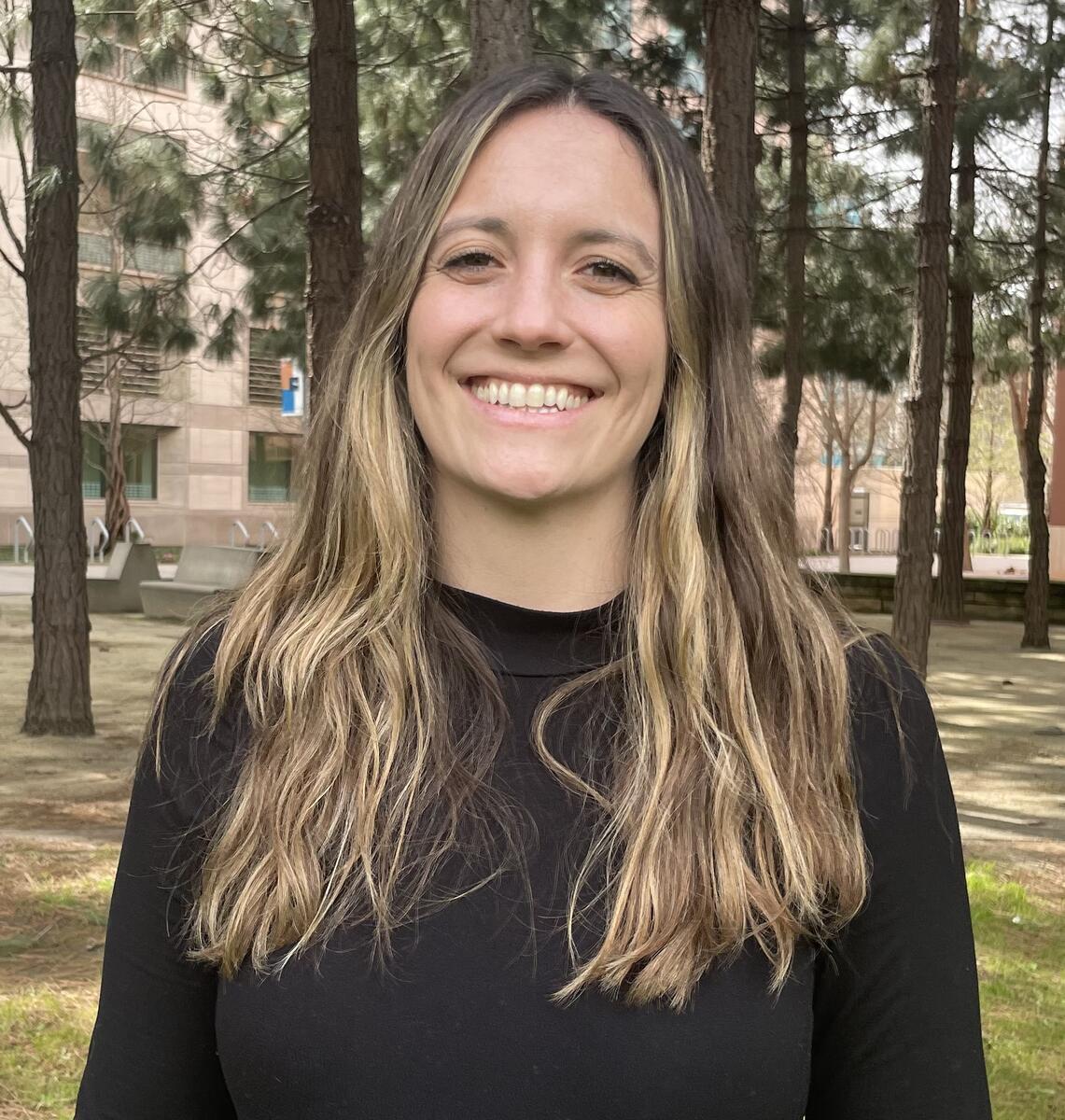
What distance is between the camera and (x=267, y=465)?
119ft

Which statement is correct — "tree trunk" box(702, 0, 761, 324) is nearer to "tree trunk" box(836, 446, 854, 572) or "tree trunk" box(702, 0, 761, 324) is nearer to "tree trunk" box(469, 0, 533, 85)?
"tree trunk" box(469, 0, 533, 85)

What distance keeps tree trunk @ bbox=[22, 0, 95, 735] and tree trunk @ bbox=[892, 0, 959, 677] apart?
5282 millimetres

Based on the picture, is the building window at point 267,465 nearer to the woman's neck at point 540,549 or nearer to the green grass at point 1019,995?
the green grass at point 1019,995

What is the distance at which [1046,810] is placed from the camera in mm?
7008

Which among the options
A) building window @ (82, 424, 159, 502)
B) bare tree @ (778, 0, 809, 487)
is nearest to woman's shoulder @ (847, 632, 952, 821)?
bare tree @ (778, 0, 809, 487)

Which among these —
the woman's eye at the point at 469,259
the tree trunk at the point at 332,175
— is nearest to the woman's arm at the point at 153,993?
the woman's eye at the point at 469,259

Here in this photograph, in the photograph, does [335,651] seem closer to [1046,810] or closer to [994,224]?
[1046,810]

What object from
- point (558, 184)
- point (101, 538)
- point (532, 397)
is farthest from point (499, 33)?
point (101, 538)

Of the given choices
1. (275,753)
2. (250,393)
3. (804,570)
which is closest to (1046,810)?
(804,570)

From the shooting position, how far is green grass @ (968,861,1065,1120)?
147 inches

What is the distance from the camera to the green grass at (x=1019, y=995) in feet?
12.3

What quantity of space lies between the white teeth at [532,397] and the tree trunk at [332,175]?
5.36m

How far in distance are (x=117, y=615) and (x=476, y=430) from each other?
14843 mm

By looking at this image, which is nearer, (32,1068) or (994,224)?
(32,1068)
